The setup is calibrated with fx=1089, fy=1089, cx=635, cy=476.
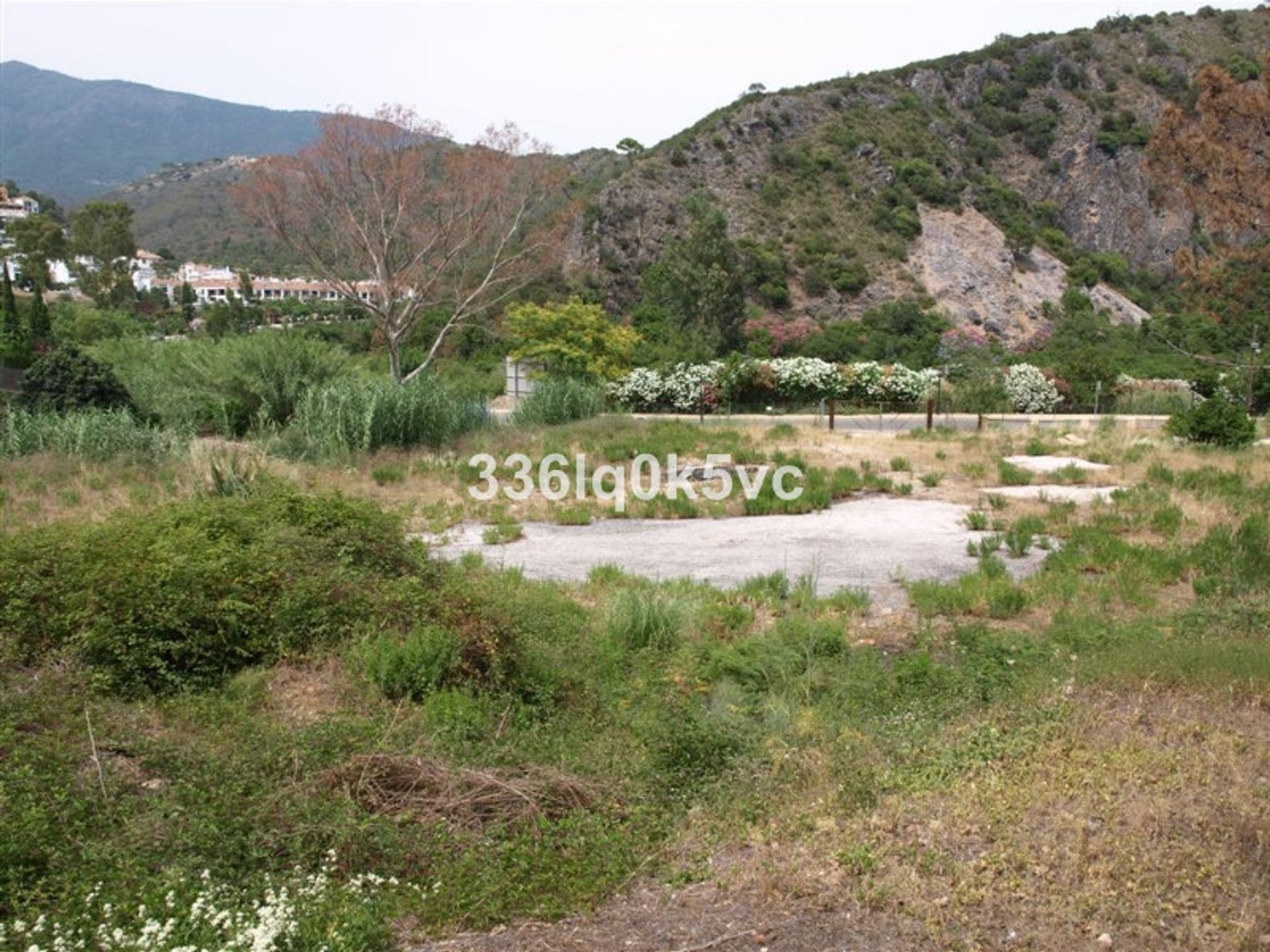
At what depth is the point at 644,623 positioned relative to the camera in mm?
6852

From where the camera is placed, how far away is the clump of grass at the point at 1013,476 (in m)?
13.5

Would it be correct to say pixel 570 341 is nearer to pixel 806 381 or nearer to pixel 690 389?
pixel 690 389

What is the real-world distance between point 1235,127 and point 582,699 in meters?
7.98

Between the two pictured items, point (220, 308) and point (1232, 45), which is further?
point (1232, 45)

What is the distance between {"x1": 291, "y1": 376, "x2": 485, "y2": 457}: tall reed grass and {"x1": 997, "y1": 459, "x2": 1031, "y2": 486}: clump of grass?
25.2ft

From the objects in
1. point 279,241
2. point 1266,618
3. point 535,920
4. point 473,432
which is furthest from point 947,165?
point 535,920

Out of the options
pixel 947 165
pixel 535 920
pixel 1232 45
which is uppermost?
pixel 1232 45

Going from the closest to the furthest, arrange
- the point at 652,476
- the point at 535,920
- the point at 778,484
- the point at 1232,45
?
the point at 535,920 < the point at 778,484 < the point at 652,476 < the point at 1232,45

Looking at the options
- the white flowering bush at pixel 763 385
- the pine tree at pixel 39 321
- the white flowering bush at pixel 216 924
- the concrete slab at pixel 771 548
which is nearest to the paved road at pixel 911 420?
the white flowering bush at pixel 763 385

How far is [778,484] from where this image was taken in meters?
12.9

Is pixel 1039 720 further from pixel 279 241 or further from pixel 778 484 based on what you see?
pixel 279 241

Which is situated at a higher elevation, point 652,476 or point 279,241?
point 279,241

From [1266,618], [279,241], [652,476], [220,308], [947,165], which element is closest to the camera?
[1266,618]

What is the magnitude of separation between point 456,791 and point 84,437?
11.0 meters
